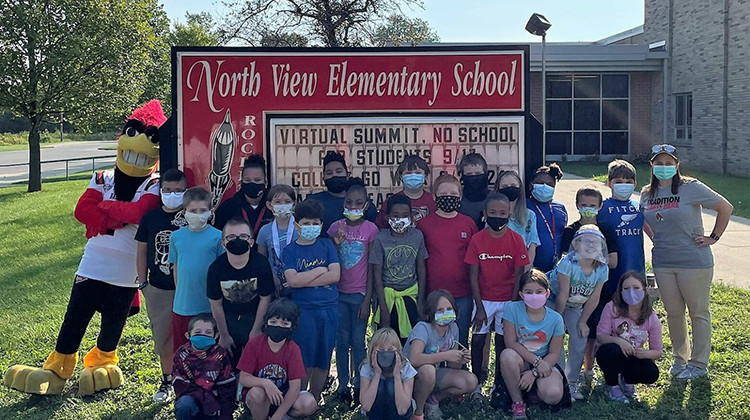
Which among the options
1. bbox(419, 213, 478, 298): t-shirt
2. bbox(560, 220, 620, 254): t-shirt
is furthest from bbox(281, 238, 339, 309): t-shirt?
bbox(560, 220, 620, 254): t-shirt

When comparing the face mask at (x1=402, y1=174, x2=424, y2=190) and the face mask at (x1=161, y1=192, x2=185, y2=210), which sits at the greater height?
the face mask at (x1=402, y1=174, x2=424, y2=190)

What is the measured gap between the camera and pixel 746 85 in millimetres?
22094

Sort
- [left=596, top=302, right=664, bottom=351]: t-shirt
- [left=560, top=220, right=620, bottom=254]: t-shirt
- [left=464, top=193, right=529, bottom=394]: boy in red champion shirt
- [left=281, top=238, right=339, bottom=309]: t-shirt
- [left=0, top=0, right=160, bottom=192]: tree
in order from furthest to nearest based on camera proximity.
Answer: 1. [left=0, top=0, right=160, bottom=192]: tree
2. [left=560, top=220, right=620, bottom=254]: t-shirt
3. [left=596, top=302, right=664, bottom=351]: t-shirt
4. [left=464, top=193, right=529, bottom=394]: boy in red champion shirt
5. [left=281, top=238, right=339, bottom=309]: t-shirt

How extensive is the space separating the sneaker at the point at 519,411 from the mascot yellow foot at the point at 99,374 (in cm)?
330

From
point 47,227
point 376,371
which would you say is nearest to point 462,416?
point 376,371

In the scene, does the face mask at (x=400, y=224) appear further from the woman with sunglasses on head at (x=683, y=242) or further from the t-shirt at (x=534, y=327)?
the woman with sunglasses on head at (x=683, y=242)

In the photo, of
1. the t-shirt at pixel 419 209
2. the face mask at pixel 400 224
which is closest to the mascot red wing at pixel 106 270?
the t-shirt at pixel 419 209

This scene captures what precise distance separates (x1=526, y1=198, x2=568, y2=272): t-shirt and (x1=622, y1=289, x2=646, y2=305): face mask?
63 cm

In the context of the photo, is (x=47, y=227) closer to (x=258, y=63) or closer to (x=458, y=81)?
(x=258, y=63)

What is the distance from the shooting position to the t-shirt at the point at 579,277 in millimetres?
5195

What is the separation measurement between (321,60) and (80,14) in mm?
15316

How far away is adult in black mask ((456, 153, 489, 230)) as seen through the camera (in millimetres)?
5664

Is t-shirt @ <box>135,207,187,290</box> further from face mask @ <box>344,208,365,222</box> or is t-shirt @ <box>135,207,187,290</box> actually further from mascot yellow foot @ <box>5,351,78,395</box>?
face mask @ <box>344,208,365,222</box>

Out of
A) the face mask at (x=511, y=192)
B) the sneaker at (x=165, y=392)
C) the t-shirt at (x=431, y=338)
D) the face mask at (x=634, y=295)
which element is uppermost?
the face mask at (x=511, y=192)
